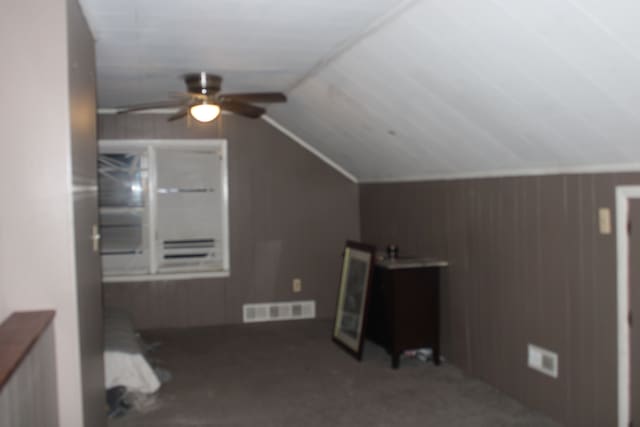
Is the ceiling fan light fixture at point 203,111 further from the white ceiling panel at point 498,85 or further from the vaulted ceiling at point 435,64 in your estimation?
the white ceiling panel at point 498,85

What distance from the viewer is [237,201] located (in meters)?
6.56

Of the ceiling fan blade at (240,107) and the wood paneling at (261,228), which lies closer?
the ceiling fan blade at (240,107)

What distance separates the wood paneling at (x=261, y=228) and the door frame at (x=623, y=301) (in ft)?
12.8

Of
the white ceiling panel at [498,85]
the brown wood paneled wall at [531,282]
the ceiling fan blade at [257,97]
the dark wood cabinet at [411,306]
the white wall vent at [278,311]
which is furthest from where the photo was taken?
the white wall vent at [278,311]

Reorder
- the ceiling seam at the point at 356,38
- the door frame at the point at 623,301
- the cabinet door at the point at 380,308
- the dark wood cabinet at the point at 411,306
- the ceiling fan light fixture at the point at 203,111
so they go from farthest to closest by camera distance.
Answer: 1. the cabinet door at the point at 380,308
2. the dark wood cabinet at the point at 411,306
3. the ceiling fan light fixture at the point at 203,111
4. the door frame at the point at 623,301
5. the ceiling seam at the point at 356,38

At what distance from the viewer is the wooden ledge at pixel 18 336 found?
181 cm

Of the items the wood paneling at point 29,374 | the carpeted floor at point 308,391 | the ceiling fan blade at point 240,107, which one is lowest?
the carpeted floor at point 308,391

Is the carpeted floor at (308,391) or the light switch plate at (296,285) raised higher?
the light switch plate at (296,285)

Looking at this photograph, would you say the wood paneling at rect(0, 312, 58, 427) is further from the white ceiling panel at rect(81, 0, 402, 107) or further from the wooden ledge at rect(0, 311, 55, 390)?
the white ceiling panel at rect(81, 0, 402, 107)

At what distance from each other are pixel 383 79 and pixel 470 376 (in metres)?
2.38

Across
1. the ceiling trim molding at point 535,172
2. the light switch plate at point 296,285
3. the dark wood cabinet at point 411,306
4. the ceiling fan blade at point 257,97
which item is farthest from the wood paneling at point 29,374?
the light switch plate at point 296,285

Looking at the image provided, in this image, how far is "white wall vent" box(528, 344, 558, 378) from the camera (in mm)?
3629

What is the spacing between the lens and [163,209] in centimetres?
637

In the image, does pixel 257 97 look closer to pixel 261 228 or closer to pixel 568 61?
pixel 568 61
